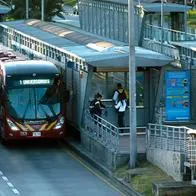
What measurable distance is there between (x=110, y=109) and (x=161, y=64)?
251cm

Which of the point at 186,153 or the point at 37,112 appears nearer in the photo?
the point at 186,153

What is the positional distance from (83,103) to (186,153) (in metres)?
7.47

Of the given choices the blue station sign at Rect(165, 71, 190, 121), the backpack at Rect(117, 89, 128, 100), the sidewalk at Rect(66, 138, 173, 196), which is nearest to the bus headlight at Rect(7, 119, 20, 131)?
the backpack at Rect(117, 89, 128, 100)

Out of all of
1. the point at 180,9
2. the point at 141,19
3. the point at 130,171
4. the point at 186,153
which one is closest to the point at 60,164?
the point at 130,171

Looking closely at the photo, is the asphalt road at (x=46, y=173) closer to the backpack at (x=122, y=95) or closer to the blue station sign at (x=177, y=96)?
the backpack at (x=122, y=95)

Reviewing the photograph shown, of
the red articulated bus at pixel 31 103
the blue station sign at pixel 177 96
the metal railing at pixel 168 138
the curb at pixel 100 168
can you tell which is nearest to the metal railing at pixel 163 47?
the blue station sign at pixel 177 96

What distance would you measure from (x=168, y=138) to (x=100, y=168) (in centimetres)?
274

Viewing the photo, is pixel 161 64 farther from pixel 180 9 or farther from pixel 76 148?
pixel 180 9

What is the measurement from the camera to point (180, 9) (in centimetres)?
4688

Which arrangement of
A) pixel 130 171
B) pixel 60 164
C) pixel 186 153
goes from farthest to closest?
pixel 60 164, pixel 130 171, pixel 186 153

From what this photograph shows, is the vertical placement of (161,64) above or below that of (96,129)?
above

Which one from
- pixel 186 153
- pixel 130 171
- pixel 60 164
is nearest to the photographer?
pixel 186 153

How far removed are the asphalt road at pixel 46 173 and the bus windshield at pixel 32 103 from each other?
3.89ft

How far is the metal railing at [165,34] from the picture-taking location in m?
41.2
